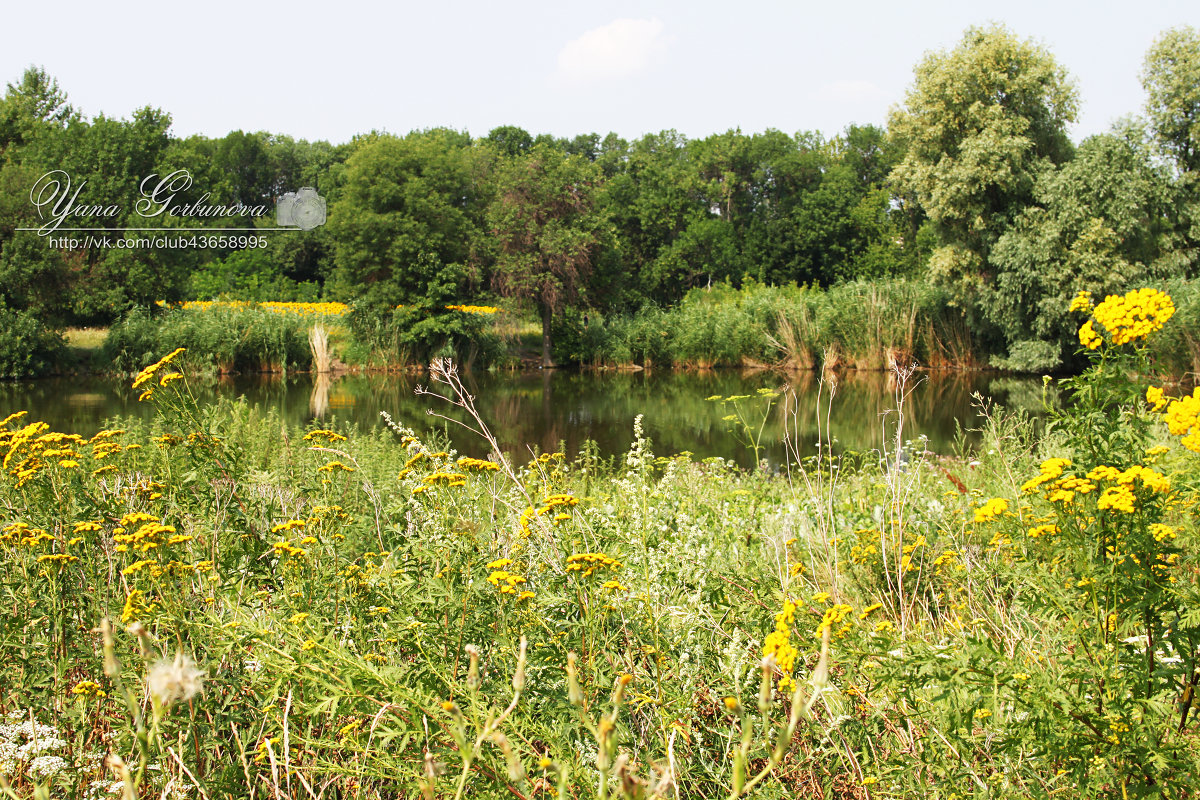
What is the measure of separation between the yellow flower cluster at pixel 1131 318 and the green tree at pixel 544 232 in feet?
75.6

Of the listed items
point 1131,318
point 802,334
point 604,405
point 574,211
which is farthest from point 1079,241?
point 1131,318

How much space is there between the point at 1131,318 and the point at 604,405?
44.9 feet

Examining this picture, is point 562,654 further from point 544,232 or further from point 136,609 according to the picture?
point 544,232

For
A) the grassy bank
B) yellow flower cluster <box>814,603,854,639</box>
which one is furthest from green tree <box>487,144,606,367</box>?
yellow flower cluster <box>814,603,854,639</box>

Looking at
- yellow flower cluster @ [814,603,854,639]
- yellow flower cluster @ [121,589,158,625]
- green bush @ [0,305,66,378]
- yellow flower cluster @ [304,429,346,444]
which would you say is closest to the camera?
yellow flower cluster @ [814,603,854,639]

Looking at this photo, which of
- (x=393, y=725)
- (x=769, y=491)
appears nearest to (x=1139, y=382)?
(x=393, y=725)

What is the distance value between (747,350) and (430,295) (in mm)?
9102

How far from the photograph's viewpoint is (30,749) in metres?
1.66

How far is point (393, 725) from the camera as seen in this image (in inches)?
60.9

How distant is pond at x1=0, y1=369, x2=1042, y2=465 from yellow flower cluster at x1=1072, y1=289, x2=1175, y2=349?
572 centimetres

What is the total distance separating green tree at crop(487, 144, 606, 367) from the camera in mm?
24656

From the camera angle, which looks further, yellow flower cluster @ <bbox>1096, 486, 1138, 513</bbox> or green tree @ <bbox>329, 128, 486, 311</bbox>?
green tree @ <bbox>329, 128, 486, 311</bbox>

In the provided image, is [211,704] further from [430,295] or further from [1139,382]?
[430,295]

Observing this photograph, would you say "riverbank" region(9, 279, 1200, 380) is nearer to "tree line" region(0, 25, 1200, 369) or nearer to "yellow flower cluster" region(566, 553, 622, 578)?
"tree line" region(0, 25, 1200, 369)
